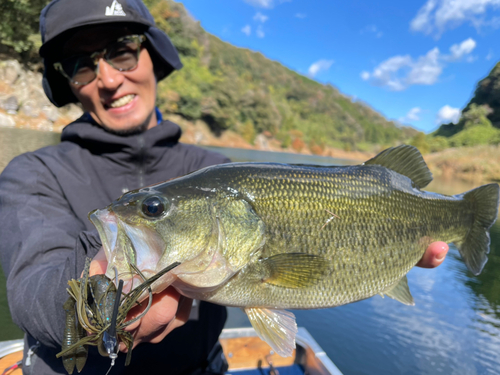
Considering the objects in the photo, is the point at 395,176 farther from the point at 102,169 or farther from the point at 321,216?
the point at 102,169

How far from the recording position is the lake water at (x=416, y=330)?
4.36 m

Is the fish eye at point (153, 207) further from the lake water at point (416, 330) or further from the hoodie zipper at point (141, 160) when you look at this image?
the lake water at point (416, 330)

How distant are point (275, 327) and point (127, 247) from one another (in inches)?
35.9

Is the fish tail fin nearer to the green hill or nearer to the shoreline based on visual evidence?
the shoreline

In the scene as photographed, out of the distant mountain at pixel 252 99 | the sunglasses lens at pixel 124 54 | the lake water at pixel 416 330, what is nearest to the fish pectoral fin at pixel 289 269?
the sunglasses lens at pixel 124 54

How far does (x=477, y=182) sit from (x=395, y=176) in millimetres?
21513

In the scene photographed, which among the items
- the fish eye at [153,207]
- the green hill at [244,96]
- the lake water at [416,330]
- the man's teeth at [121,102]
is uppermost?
→ the green hill at [244,96]

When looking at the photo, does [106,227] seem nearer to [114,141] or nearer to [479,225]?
[114,141]

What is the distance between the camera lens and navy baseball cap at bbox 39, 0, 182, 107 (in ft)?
7.22

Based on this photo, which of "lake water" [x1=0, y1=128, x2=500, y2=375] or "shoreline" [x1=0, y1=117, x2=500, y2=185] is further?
"shoreline" [x1=0, y1=117, x2=500, y2=185]

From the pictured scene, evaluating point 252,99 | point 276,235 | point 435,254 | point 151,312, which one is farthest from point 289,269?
point 252,99

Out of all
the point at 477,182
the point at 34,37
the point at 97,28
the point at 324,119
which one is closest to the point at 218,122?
the point at 34,37

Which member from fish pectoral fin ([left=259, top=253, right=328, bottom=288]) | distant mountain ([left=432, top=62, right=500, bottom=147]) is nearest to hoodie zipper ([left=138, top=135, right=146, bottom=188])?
fish pectoral fin ([left=259, top=253, right=328, bottom=288])

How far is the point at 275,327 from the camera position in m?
1.64
